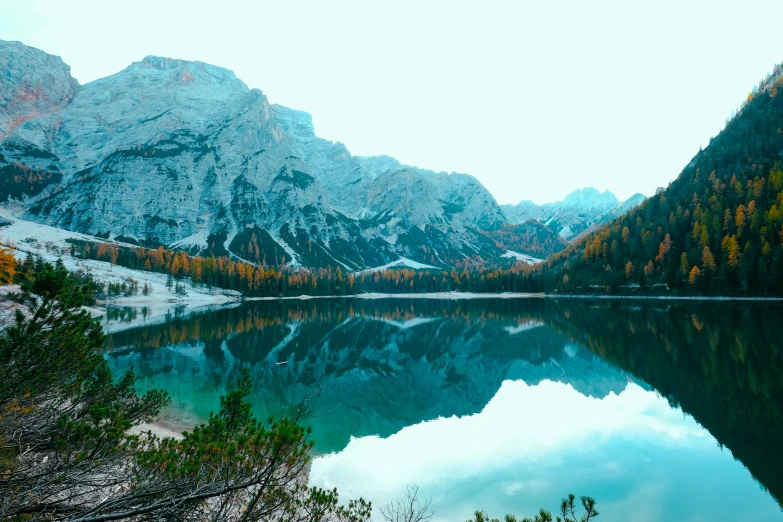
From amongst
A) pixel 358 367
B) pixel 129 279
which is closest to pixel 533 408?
pixel 358 367

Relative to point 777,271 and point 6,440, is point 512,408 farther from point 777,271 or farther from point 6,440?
point 777,271

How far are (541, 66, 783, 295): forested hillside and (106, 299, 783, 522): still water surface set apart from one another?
3923cm

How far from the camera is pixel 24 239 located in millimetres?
183375

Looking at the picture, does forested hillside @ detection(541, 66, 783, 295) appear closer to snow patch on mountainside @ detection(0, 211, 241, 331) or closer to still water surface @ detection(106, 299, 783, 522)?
still water surface @ detection(106, 299, 783, 522)

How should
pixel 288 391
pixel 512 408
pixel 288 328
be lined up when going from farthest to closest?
pixel 288 328
pixel 288 391
pixel 512 408

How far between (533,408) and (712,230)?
116204mm

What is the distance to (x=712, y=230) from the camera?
113375 millimetres

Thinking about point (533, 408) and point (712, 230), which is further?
point (712, 230)

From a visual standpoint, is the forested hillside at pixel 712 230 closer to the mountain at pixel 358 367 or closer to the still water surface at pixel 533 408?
the still water surface at pixel 533 408

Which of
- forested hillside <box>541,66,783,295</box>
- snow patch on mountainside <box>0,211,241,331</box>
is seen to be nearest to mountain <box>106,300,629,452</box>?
forested hillside <box>541,66,783,295</box>

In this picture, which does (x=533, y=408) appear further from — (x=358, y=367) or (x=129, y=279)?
(x=129, y=279)

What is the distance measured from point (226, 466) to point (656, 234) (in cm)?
15346

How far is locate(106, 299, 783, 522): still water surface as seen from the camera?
1753 cm

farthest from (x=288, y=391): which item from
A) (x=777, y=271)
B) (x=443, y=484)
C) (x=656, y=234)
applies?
(x=656, y=234)
